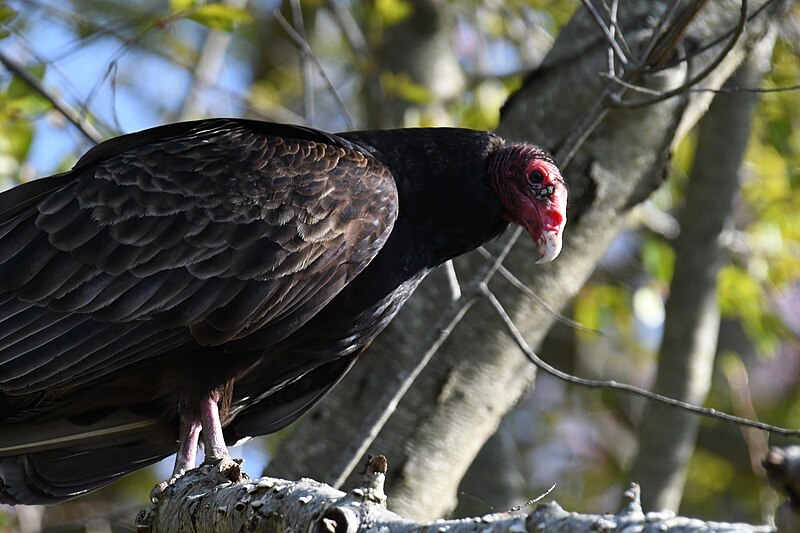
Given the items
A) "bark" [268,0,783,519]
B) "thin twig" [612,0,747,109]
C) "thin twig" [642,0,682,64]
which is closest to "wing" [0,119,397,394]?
"bark" [268,0,783,519]

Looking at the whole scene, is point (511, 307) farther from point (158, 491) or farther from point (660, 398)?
point (158, 491)

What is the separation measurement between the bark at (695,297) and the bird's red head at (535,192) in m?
1.34

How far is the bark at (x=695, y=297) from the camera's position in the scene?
4.90 metres

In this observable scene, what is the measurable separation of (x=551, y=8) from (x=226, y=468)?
14.2ft

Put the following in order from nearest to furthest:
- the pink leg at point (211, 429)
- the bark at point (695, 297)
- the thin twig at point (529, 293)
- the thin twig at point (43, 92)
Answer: the pink leg at point (211, 429), the thin twig at point (529, 293), the thin twig at point (43, 92), the bark at point (695, 297)

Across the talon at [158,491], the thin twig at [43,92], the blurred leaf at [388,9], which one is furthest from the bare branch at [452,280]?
the blurred leaf at [388,9]

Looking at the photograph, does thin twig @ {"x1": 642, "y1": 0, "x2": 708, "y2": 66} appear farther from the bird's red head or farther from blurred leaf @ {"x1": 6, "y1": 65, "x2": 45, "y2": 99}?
blurred leaf @ {"x1": 6, "y1": 65, "x2": 45, "y2": 99}

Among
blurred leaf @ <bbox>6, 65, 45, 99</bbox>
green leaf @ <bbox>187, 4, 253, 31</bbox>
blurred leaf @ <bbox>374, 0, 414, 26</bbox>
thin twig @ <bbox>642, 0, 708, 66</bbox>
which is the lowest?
thin twig @ <bbox>642, 0, 708, 66</bbox>

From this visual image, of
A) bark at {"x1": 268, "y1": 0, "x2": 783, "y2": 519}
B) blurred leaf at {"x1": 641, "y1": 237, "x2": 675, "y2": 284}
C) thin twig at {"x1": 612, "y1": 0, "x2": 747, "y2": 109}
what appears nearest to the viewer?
thin twig at {"x1": 612, "y1": 0, "x2": 747, "y2": 109}

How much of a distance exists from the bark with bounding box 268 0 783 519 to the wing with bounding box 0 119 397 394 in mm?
744

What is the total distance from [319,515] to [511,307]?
7.04 feet

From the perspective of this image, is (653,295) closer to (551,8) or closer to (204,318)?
(551,8)

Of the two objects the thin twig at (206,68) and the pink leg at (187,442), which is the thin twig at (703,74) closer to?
the pink leg at (187,442)

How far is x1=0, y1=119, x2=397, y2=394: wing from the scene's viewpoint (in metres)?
3.47
